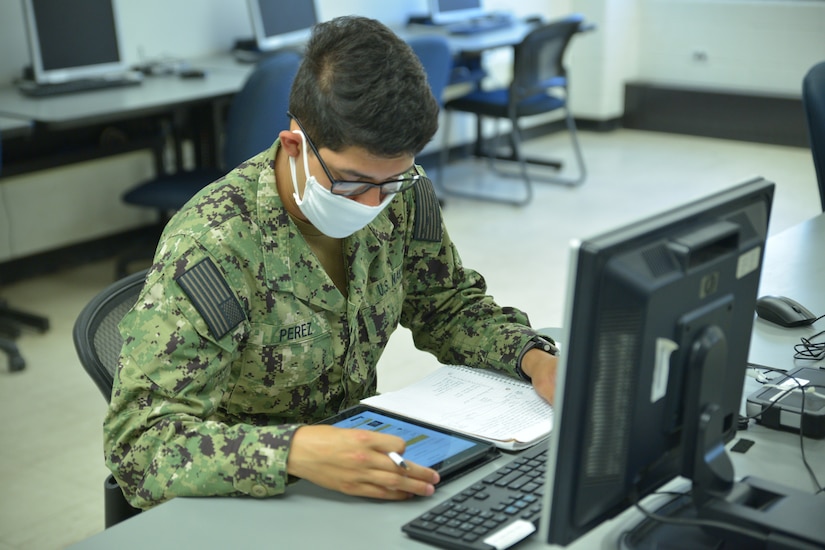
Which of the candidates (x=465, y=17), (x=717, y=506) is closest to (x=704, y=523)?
(x=717, y=506)

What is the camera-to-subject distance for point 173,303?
1202mm

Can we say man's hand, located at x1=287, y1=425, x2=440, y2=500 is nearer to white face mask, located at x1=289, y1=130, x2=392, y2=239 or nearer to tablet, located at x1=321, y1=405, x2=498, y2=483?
tablet, located at x1=321, y1=405, x2=498, y2=483

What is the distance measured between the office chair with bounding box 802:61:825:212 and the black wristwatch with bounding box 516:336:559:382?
4.04 feet

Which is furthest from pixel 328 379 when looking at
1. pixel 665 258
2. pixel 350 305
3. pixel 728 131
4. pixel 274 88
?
pixel 728 131

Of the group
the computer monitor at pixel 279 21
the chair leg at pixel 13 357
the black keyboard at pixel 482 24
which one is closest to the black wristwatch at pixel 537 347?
the chair leg at pixel 13 357

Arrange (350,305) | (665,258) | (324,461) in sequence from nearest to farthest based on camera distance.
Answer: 1. (665,258)
2. (324,461)
3. (350,305)

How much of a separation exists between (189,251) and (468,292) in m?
0.53

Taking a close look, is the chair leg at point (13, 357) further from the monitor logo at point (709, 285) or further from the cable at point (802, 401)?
the monitor logo at point (709, 285)

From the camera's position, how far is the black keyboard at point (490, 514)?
1.07 metres

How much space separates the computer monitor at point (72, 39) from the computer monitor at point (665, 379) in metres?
3.17

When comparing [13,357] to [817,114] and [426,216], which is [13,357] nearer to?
[426,216]

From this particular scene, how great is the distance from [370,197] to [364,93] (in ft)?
0.51

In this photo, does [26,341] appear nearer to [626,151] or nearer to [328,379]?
[328,379]

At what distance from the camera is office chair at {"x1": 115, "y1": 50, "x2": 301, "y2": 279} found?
10.9ft
